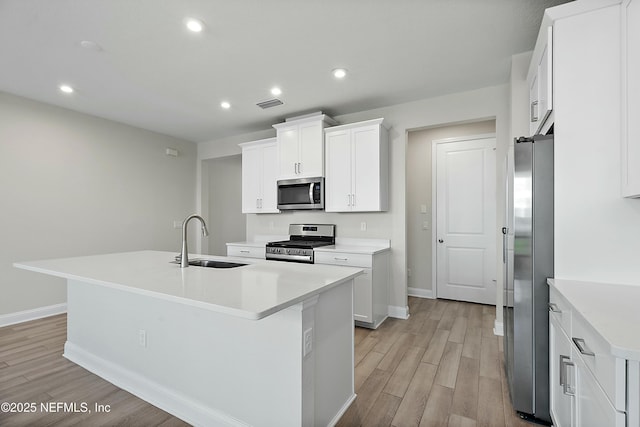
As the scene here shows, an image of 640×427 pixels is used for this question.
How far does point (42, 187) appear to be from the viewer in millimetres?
3580

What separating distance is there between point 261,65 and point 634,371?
2.92 m

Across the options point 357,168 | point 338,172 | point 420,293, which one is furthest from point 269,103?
point 420,293

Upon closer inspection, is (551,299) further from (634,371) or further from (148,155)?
(148,155)

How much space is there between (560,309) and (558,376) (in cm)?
36

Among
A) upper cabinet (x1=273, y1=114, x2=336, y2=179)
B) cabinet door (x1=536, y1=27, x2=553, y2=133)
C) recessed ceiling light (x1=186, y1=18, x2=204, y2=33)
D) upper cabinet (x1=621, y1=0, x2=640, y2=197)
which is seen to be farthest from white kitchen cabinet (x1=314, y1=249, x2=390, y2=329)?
recessed ceiling light (x1=186, y1=18, x2=204, y2=33)

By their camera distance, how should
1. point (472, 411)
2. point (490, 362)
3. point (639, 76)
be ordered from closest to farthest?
point (639, 76) → point (472, 411) → point (490, 362)

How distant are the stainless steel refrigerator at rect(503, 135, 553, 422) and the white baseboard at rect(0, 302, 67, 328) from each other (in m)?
4.83

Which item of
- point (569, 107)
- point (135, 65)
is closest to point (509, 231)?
point (569, 107)

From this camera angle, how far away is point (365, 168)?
3.49 m

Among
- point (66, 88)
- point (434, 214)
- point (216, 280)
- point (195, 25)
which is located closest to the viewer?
point (216, 280)

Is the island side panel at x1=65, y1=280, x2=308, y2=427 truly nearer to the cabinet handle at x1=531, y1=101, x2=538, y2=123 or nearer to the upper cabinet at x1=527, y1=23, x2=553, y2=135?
the upper cabinet at x1=527, y1=23, x2=553, y2=135

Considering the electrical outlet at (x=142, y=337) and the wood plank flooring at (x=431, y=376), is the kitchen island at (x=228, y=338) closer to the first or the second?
the electrical outlet at (x=142, y=337)

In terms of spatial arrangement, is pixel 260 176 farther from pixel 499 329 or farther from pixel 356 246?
pixel 499 329

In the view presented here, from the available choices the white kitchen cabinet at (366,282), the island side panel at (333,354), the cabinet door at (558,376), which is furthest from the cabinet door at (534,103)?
the white kitchen cabinet at (366,282)
